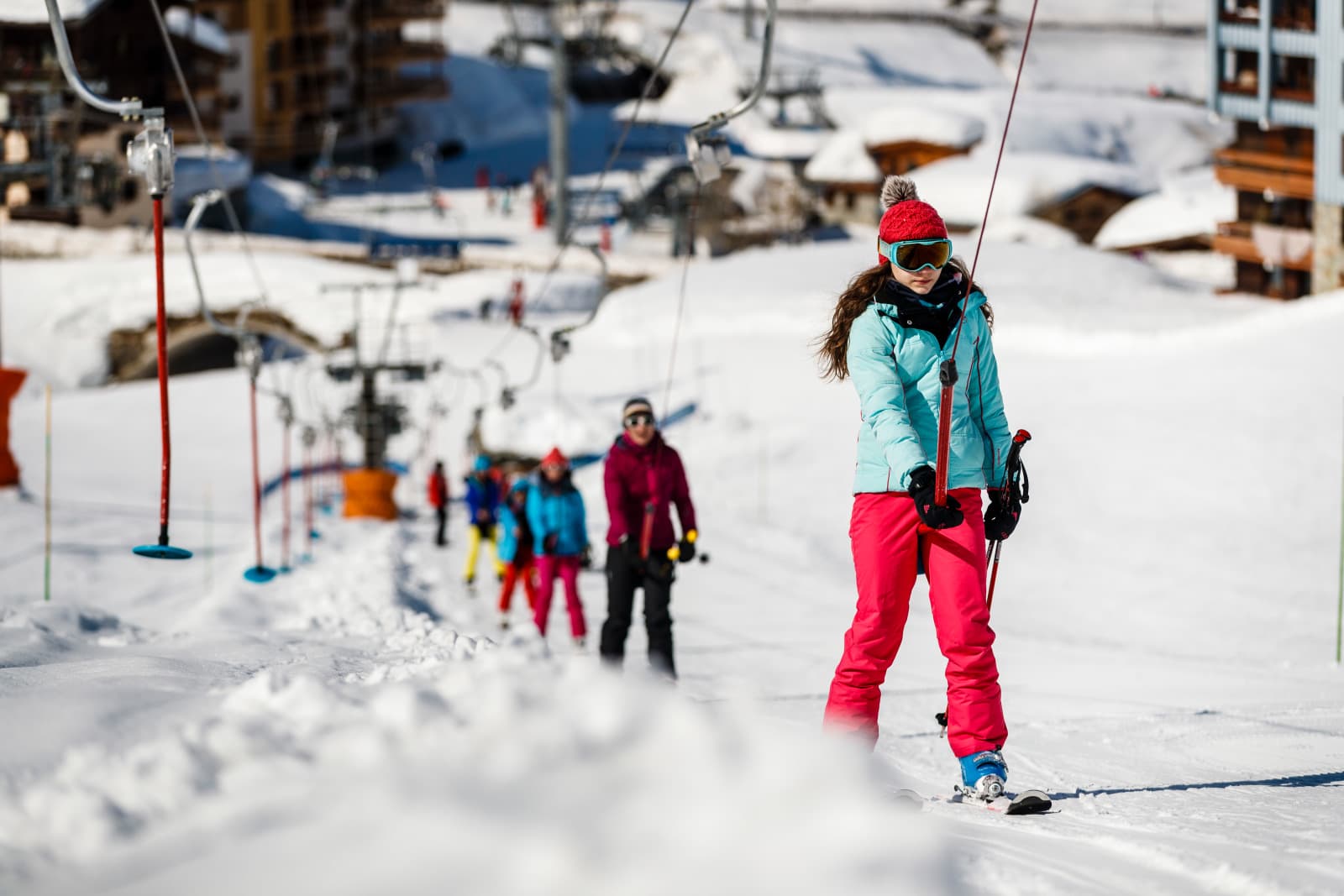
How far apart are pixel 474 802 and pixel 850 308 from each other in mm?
2256

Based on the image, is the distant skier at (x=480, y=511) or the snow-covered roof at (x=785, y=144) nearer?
the distant skier at (x=480, y=511)

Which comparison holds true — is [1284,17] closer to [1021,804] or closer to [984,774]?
[984,774]

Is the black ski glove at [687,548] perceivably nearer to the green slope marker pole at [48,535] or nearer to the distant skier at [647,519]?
the distant skier at [647,519]

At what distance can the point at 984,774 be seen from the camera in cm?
437

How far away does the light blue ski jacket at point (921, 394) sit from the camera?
14.3 ft

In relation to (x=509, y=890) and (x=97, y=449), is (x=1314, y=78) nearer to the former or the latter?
(x=97, y=449)

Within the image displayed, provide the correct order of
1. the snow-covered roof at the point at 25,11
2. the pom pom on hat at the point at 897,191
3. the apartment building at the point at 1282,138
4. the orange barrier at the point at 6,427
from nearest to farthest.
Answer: the pom pom on hat at the point at 897,191, the orange barrier at the point at 6,427, the apartment building at the point at 1282,138, the snow-covered roof at the point at 25,11

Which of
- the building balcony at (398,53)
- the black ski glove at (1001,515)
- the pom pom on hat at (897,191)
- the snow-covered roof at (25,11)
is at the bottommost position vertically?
the black ski glove at (1001,515)

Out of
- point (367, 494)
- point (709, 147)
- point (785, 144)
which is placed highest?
point (785, 144)

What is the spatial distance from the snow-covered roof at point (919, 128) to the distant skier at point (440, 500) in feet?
128

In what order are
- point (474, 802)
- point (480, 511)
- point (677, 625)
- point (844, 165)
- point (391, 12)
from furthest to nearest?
1. point (391, 12)
2. point (844, 165)
3. point (480, 511)
4. point (677, 625)
5. point (474, 802)

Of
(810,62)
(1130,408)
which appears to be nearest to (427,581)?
(1130,408)

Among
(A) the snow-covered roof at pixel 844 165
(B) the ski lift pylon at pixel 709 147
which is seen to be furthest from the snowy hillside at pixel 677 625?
(A) the snow-covered roof at pixel 844 165

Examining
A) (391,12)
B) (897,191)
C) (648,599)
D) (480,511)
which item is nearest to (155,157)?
(648,599)
